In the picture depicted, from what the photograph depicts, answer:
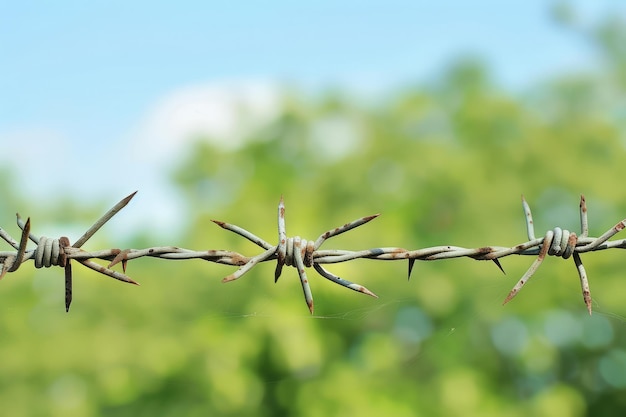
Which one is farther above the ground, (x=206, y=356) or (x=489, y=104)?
(x=489, y=104)

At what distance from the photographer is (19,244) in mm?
861

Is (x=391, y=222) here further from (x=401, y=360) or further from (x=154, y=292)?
(x=154, y=292)

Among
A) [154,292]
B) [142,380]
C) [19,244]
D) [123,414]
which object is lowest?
[123,414]

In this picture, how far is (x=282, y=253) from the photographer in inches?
34.9

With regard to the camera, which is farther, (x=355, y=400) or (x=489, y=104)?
(x=489, y=104)

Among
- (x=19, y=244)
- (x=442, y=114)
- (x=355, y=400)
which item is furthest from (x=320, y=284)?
(x=442, y=114)

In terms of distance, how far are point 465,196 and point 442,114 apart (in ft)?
6.09

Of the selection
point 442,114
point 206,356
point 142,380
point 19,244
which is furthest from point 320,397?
point 19,244

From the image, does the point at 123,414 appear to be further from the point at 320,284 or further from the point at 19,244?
the point at 19,244

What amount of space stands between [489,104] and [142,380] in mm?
5792

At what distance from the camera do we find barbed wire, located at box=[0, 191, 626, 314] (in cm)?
86

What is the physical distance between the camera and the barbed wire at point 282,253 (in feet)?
2.82

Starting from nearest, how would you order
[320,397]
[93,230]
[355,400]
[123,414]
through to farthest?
1. [93,230]
2. [355,400]
3. [320,397]
4. [123,414]

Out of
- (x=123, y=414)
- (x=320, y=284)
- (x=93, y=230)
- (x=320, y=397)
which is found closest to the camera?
(x=93, y=230)
